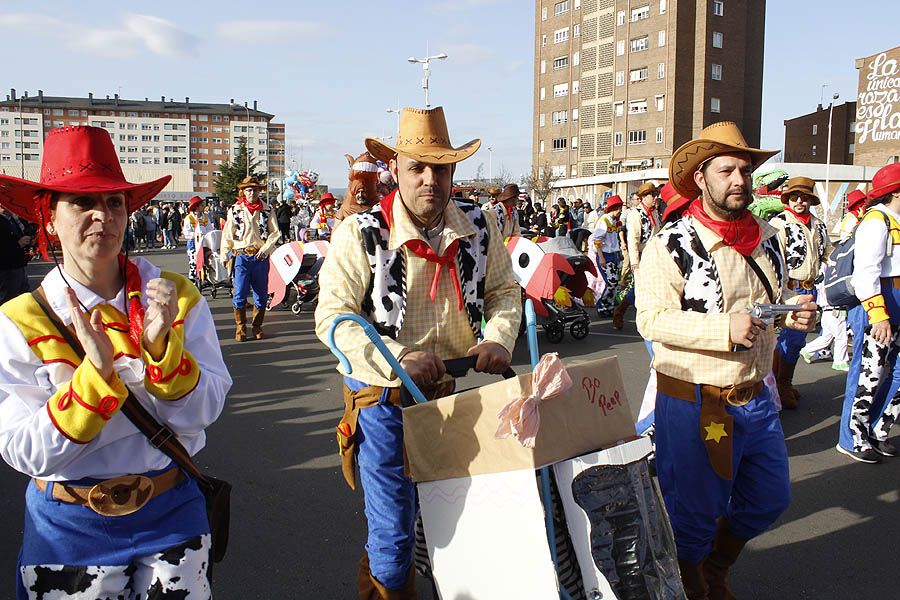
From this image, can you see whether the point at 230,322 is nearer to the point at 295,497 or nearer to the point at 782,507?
the point at 295,497

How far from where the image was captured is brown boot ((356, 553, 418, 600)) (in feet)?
10.2

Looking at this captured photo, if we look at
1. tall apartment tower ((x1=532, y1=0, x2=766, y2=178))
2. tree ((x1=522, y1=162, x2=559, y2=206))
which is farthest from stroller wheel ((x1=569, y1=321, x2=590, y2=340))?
tall apartment tower ((x1=532, y1=0, x2=766, y2=178))

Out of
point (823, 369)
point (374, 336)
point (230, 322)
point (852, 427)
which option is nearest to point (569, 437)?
point (374, 336)

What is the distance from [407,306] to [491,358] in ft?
1.54

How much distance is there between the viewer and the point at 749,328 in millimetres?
2965

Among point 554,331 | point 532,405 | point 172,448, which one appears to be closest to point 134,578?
point 172,448

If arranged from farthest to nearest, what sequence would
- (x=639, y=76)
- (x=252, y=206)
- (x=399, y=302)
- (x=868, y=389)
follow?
(x=639, y=76)
(x=252, y=206)
(x=868, y=389)
(x=399, y=302)

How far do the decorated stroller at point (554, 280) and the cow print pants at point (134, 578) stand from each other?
24.5 feet

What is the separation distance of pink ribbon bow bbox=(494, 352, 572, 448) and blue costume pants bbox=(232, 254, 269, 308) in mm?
8749

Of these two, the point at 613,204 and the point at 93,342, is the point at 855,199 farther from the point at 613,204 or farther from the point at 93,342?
the point at 93,342

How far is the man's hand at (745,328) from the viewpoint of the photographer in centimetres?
296

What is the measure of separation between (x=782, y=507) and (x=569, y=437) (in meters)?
1.61

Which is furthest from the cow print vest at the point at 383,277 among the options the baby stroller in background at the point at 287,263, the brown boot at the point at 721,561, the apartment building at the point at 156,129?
the apartment building at the point at 156,129

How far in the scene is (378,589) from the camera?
10.2 feet
